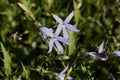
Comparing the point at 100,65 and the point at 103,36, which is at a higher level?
the point at 103,36

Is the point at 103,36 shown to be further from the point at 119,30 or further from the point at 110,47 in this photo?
the point at 110,47

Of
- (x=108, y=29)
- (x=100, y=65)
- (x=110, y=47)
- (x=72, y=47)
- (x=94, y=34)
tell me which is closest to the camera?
(x=72, y=47)

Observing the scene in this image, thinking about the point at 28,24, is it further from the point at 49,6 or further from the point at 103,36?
the point at 103,36

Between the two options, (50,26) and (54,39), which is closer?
(54,39)

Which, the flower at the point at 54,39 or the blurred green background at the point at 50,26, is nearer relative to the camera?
the flower at the point at 54,39

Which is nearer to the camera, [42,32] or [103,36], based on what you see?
[42,32]

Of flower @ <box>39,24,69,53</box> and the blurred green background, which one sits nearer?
flower @ <box>39,24,69,53</box>

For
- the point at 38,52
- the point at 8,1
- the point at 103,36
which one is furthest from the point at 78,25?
the point at 8,1

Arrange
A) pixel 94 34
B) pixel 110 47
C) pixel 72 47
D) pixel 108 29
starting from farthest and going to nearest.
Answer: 1. pixel 94 34
2. pixel 108 29
3. pixel 110 47
4. pixel 72 47

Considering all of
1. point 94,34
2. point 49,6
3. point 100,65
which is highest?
point 49,6
